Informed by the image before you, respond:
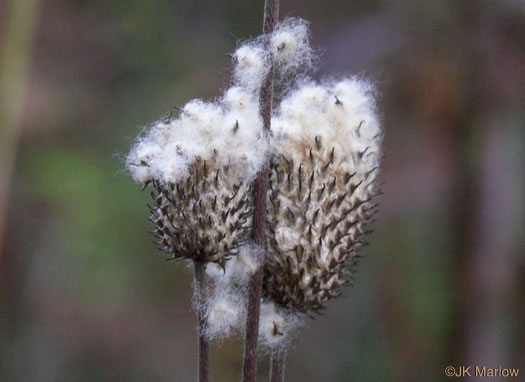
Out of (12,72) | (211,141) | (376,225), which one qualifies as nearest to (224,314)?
(211,141)

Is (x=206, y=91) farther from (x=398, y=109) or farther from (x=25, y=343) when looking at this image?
(x=25, y=343)

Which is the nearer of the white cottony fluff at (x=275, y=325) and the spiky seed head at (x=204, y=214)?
the spiky seed head at (x=204, y=214)

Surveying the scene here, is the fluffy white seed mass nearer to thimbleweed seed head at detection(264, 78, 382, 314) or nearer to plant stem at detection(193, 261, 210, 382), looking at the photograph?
thimbleweed seed head at detection(264, 78, 382, 314)

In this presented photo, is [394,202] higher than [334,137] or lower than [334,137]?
higher

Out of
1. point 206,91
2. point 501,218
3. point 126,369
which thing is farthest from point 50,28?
point 501,218

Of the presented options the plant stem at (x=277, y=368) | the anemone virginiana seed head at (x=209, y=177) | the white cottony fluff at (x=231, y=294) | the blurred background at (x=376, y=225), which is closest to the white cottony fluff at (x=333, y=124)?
the anemone virginiana seed head at (x=209, y=177)

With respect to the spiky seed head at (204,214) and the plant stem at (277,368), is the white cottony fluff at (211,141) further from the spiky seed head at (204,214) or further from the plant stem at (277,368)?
the plant stem at (277,368)

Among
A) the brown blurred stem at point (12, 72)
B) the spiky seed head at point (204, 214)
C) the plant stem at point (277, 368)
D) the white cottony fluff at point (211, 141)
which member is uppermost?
the brown blurred stem at point (12, 72)
